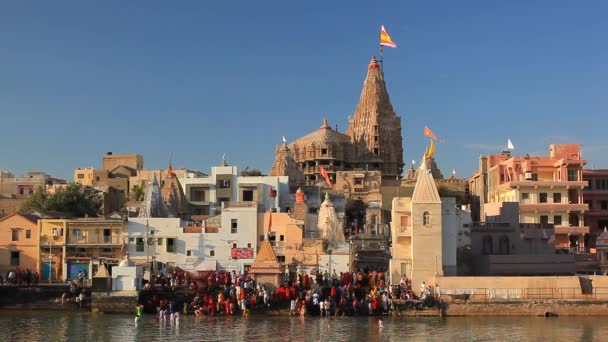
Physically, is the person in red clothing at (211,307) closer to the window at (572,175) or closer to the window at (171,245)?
the window at (171,245)

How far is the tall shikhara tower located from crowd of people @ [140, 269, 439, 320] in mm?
45945

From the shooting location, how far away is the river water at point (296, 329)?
3306cm

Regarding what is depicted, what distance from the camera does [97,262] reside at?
169 feet

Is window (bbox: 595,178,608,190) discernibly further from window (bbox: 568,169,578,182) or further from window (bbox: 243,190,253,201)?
window (bbox: 243,190,253,201)

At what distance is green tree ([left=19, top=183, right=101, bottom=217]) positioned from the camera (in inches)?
2633

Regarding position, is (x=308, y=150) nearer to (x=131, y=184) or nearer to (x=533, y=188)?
(x=131, y=184)

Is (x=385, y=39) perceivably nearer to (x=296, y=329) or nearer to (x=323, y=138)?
(x=323, y=138)

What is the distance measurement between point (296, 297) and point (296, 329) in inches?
247

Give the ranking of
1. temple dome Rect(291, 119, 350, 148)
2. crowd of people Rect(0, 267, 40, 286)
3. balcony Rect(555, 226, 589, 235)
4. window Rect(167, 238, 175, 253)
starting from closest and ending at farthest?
crowd of people Rect(0, 267, 40, 286), window Rect(167, 238, 175, 253), balcony Rect(555, 226, 589, 235), temple dome Rect(291, 119, 350, 148)

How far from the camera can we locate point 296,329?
116 feet

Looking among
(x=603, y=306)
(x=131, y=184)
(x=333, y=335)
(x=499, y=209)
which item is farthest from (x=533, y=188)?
(x=131, y=184)

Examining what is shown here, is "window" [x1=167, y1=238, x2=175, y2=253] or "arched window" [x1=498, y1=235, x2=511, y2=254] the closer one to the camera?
"arched window" [x1=498, y1=235, x2=511, y2=254]

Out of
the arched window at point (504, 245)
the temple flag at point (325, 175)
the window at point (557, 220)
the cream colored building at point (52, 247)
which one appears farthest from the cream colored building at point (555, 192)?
the cream colored building at point (52, 247)

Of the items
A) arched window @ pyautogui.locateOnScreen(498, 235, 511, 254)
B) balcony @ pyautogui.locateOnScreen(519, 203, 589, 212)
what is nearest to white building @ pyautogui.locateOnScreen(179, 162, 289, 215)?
balcony @ pyautogui.locateOnScreen(519, 203, 589, 212)
